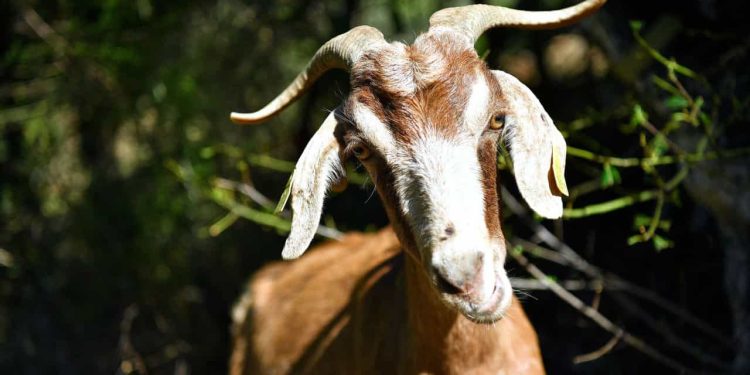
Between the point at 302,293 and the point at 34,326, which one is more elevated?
the point at 302,293

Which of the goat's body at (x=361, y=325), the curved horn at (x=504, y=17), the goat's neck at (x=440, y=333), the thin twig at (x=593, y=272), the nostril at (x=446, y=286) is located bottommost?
the thin twig at (x=593, y=272)

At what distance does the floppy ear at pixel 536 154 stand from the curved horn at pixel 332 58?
25.3 inches

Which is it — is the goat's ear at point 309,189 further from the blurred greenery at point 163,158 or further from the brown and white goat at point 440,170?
the blurred greenery at point 163,158

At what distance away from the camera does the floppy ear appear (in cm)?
369

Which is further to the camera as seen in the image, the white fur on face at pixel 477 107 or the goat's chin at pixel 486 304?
the white fur on face at pixel 477 107

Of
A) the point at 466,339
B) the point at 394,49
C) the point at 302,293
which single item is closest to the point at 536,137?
the point at 394,49

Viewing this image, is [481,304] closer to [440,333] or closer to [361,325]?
[440,333]

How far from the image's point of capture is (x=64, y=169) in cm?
973

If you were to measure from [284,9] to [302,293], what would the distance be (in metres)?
3.57

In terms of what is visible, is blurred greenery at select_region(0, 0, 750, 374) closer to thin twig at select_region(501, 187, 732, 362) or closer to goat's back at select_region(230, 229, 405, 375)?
goat's back at select_region(230, 229, 405, 375)

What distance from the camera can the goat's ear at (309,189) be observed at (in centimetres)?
381

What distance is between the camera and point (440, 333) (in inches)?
163

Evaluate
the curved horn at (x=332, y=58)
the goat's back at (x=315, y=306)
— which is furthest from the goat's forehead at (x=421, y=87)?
the goat's back at (x=315, y=306)

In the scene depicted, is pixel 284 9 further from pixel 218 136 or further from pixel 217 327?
pixel 217 327
